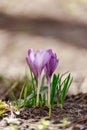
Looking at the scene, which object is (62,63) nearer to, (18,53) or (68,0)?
(18,53)


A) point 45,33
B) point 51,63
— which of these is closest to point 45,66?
point 51,63

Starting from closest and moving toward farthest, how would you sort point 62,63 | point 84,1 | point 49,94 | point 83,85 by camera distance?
point 49,94
point 83,85
point 62,63
point 84,1

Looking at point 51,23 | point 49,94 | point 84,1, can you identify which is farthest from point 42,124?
point 84,1

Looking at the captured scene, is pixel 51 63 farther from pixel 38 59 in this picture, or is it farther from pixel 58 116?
pixel 58 116

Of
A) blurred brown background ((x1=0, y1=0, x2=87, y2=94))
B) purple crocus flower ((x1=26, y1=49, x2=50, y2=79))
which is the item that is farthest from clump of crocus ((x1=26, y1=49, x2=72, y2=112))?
blurred brown background ((x1=0, y1=0, x2=87, y2=94))

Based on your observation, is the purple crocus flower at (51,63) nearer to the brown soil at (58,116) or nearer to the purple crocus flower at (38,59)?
the purple crocus flower at (38,59)

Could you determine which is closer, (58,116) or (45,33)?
(58,116)

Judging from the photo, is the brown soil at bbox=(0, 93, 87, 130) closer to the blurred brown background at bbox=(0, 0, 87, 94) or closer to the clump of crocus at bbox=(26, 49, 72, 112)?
the clump of crocus at bbox=(26, 49, 72, 112)
